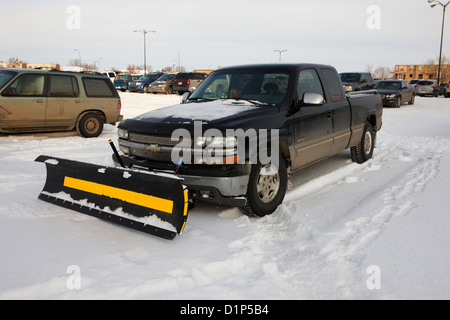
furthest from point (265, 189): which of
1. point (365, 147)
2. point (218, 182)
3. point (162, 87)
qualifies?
point (162, 87)

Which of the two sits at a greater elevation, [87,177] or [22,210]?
[87,177]

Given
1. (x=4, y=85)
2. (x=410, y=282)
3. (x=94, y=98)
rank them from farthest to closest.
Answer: (x=94, y=98)
(x=4, y=85)
(x=410, y=282)

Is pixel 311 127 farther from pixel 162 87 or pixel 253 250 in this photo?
pixel 162 87

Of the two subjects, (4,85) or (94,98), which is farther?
(94,98)

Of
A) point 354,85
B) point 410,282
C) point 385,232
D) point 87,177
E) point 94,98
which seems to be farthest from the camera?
point 354,85

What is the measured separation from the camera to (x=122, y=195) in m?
4.24

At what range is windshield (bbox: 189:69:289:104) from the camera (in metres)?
5.36

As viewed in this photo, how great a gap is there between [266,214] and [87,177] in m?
2.16

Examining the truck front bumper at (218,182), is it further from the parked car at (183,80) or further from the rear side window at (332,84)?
the parked car at (183,80)

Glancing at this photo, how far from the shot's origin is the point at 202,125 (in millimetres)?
4301

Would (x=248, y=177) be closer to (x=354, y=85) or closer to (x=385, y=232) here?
(x=385, y=232)

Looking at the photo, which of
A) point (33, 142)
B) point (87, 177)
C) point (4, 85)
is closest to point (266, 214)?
point (87, 177)

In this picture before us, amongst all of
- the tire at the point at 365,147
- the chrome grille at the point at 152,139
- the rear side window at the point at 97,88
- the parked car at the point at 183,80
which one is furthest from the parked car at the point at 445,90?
the chrome grille at the point at 152,139

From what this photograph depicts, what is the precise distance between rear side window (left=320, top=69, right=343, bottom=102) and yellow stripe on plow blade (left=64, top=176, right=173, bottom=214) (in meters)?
3.60
